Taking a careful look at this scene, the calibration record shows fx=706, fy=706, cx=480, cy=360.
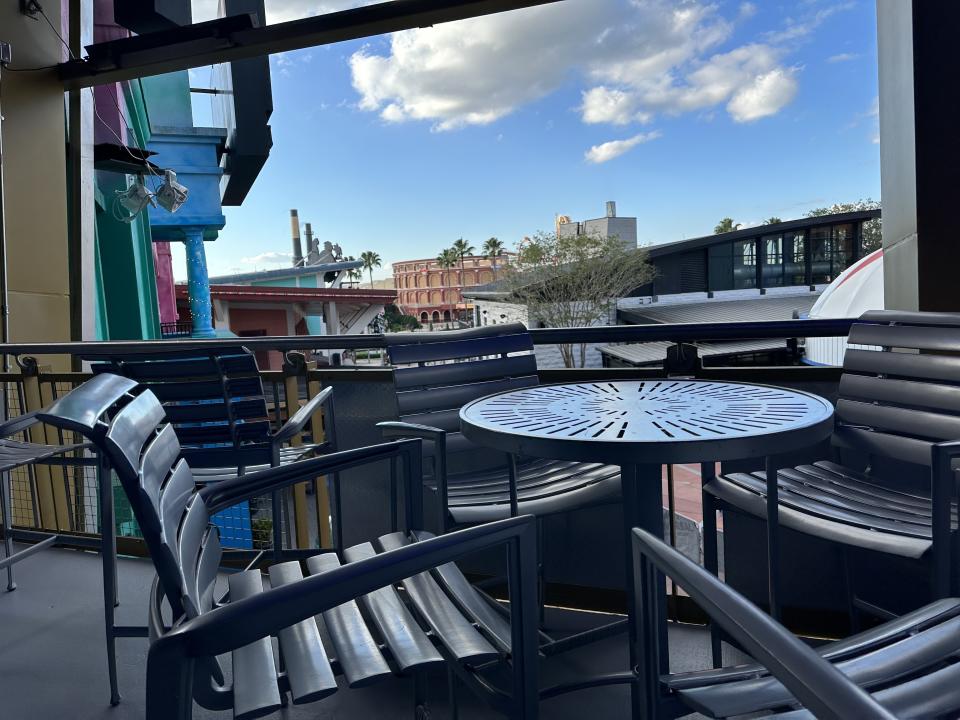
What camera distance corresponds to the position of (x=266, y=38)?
4.69 meters

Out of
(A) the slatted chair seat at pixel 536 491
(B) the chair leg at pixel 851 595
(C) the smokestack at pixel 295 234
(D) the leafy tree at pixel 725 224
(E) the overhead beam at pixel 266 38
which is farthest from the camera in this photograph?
(D) the leafy tree at pixel 725 224

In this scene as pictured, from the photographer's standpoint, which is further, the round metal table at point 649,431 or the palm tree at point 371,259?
the palm tree at point 371,259

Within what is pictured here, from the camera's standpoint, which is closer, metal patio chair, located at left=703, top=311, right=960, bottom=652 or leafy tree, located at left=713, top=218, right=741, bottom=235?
metal patio chair, located at left=703, top=311, right=960, bottom=652

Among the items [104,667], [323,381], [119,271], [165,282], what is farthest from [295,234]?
[104,667]

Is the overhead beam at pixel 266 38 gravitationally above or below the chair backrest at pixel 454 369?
above

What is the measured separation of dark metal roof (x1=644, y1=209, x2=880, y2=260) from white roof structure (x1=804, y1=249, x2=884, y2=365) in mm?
15043

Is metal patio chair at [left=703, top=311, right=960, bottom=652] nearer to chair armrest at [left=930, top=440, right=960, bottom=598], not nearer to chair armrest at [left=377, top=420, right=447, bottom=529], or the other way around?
chair armrest at [left=930, top=440, right=960, bottom=598]

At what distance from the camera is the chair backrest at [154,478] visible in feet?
2.95

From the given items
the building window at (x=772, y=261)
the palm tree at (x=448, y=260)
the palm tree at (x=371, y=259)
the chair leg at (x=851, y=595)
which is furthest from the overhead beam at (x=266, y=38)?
the palm tree at (x=371, y=259)

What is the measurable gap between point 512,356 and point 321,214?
77.5 m

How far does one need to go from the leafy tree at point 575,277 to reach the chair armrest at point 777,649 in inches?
1179

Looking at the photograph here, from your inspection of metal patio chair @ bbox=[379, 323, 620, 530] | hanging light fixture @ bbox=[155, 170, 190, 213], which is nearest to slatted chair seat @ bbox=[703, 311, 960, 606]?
metal patio chair @ bbox=[379, 323, 620, 530]

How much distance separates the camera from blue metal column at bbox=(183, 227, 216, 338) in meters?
14.9

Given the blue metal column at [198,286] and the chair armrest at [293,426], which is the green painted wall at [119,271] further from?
the chair armrest at [293,426]
